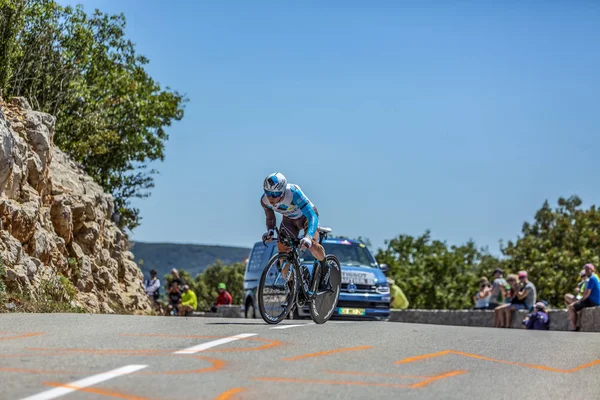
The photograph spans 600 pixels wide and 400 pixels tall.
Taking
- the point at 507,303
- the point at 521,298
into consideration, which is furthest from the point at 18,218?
the point at 507,303

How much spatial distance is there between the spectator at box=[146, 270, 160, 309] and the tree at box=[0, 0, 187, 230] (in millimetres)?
4218

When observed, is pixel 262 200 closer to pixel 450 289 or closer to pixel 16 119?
pixel 16 119

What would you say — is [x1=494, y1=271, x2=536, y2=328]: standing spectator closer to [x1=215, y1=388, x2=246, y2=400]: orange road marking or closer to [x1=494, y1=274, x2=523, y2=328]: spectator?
[x1=494, y1=274, x2=523, y2=328]: spectator

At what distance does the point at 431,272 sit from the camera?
86250mm

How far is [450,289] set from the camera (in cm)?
8344

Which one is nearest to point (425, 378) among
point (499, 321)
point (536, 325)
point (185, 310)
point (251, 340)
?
point (251, 340)

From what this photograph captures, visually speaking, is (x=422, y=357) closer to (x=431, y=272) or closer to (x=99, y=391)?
(x=99, y=391)

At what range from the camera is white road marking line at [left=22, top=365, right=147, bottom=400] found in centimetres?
651

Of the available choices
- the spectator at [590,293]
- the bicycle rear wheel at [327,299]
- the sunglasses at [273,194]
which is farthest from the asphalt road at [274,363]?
the spectator at [590,293]

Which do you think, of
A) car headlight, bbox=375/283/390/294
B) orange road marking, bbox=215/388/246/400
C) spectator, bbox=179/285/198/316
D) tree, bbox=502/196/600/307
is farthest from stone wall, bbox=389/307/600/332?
tree, bbox=502/196/600/307

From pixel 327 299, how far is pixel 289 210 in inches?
73.5

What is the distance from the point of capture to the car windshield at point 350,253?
21453mm

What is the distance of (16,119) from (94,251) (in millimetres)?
4169

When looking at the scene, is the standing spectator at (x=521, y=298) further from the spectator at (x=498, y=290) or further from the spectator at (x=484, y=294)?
the spectator at (x=484, y=294)
